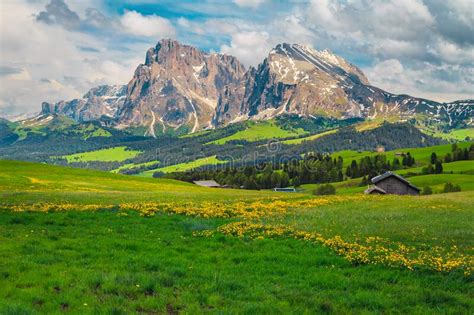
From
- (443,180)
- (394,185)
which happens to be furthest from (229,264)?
(443,180)

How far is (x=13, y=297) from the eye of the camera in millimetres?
13914

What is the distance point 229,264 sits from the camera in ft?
65.0

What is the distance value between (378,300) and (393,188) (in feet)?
343

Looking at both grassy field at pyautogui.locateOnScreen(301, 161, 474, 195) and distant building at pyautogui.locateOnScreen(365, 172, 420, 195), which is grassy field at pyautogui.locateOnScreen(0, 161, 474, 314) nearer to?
distant building at pyautogui.locateOnScreen(365, 172, 420, 195)

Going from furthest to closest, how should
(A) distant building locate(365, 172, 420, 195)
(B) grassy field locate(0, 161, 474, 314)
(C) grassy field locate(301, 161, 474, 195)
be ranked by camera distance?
(C) grassy field locate(301, 161, 474, 195) < (A) distant building locate(365, 172, 420, 195) < (B) grassy field locate(0, 161, 474, 314)

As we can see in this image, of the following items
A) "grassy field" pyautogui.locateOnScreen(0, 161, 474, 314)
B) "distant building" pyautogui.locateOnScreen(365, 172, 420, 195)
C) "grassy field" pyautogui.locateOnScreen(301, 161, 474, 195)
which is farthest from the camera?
"grassy field" pyautogui.locateOnScreen(301, 161, 474, 195)

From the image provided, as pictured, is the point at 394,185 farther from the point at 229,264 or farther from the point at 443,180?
the point at 229,264

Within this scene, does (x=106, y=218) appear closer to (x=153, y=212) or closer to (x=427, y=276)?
(x=153, y=212)

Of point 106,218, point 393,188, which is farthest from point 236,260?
Answer: point 393,188

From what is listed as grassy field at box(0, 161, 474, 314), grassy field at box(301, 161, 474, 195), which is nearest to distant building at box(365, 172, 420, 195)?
grassy field at box(301, 161, 474, 195)

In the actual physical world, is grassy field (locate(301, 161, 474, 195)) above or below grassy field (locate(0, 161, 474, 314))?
above

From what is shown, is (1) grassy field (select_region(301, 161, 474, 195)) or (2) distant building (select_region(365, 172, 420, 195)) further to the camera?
(1) grassy field (select_region(301, 161, 474, 195))

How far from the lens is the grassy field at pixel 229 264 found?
14.5 meters

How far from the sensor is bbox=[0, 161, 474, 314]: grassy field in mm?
14453
